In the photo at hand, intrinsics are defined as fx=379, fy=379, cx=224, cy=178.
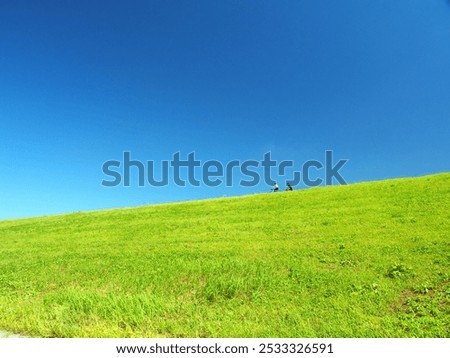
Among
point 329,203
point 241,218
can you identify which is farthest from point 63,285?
point 329,203

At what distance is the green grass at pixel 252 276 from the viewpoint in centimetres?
1021

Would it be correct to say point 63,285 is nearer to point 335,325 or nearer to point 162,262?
point 162,262

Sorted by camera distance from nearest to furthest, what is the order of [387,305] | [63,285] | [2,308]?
1. [387,305]
2. [2,308]
3. [63,285]

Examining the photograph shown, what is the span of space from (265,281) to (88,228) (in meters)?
23.6

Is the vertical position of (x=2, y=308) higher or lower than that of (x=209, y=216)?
lower

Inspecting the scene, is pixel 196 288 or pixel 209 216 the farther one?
pixel 209 216

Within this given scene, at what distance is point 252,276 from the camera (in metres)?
14.5

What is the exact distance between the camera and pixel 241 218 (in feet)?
94.4

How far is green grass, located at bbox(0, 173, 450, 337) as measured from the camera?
1021 cm

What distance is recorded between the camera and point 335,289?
41.3ft

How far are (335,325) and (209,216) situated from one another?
869 inches

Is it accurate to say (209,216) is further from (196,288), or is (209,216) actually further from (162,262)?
(196,288)
